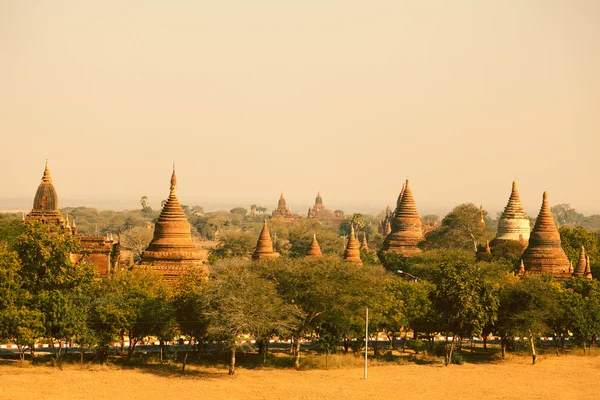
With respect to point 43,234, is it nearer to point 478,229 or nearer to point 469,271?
point 469,271

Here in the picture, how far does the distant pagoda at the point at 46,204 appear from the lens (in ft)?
260

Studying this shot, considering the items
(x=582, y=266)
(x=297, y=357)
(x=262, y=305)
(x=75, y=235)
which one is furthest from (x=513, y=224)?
(x=262, y=305)

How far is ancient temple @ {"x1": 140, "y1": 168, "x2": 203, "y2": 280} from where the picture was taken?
74.4 meters

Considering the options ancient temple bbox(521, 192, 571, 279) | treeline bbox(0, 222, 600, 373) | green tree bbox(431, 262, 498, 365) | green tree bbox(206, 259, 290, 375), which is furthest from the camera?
ancient temple bbox(521, 192, 571, 279)

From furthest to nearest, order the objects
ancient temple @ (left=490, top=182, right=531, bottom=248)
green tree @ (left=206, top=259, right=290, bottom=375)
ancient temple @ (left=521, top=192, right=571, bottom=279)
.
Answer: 1. ancient temple @ (left=490, top=182, right=531, bottom=248)
2. ancient temple @ (left=521, top=192, right=571, bottom=279)
3. green tree @ (left=206, top=259, right=290, bottom=375)

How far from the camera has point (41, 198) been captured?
80500 mm

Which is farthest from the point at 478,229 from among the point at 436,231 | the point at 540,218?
the point at 540,218

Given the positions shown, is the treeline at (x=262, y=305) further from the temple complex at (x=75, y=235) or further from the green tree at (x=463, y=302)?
the temple complex at (x=75, y=235)

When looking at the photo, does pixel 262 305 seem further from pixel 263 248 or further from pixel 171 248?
pixel 263 248

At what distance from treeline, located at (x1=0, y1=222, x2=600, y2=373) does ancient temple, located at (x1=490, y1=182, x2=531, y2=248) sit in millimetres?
35345

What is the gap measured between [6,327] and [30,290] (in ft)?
13.5

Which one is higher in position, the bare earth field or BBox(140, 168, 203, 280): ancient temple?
BBox(140, 168, 203, 280): ancient temple

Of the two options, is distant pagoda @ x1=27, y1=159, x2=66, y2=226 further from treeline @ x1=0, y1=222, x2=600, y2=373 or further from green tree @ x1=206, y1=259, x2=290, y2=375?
green tree @ x1=206, y1=259, x2=290, y2=375

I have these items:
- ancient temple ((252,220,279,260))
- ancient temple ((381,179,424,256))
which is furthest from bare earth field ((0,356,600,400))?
ancient temple ((381,179,424,256))
